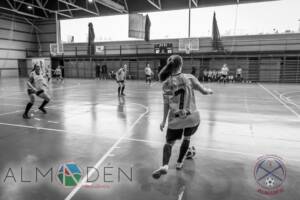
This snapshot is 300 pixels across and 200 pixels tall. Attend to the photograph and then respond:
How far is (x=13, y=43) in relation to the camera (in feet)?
105

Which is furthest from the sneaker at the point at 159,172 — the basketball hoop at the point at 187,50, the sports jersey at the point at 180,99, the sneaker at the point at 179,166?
the basketball hoop at the point at 187,50

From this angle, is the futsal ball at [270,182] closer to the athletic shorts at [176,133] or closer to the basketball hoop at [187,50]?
the athletic shorts at [176,133]

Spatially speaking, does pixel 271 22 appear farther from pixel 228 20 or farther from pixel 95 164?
pixel 95 164

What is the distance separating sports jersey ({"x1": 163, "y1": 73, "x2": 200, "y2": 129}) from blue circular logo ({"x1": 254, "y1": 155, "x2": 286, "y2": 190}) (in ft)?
4.82

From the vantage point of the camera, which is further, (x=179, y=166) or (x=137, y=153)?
(x=137, y=153)

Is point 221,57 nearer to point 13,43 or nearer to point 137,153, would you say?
point 137,153

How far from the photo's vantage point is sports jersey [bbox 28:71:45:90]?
8062mm

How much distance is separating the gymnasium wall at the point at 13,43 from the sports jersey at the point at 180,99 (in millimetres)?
34090

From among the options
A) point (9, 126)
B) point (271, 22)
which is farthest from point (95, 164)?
point (271, 22)

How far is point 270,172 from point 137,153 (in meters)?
2.52

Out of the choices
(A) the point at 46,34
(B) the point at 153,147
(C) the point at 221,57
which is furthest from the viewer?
(A) the point at 46,34

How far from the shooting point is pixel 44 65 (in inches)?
1280

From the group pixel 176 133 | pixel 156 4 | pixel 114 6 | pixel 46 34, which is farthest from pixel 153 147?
pixel 46 34

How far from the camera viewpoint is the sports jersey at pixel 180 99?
139 inches
